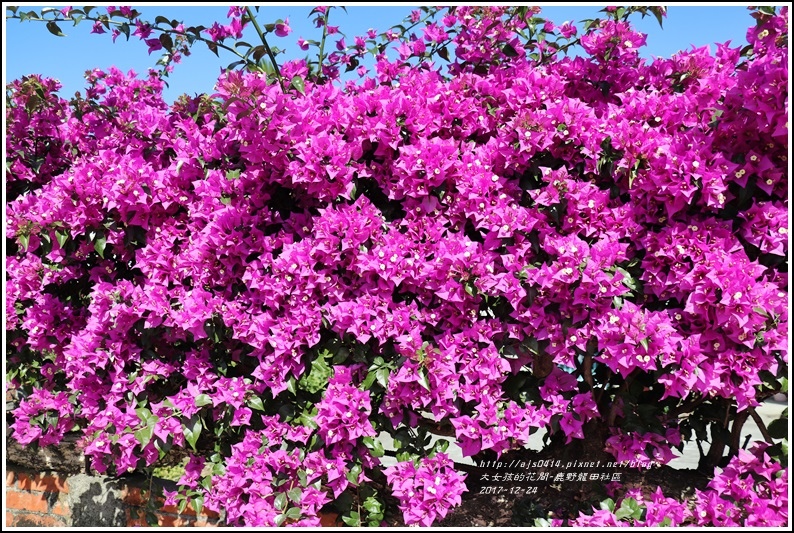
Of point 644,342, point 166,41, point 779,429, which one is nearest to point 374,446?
point 644,342

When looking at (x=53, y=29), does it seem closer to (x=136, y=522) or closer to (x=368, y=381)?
(x=368, y=381)

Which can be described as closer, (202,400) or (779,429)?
(779,429)

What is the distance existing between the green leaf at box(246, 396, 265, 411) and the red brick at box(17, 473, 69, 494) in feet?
4.98

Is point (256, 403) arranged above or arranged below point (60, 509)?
above

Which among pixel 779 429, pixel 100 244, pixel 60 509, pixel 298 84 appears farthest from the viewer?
pixel 60 509

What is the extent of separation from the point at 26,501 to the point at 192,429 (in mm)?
1612

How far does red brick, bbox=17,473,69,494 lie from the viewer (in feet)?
10.6

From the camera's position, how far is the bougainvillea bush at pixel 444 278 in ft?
6.66

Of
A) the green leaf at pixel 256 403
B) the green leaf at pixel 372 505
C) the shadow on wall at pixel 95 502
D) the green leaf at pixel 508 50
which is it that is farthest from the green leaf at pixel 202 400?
the green leaf at pixel 508 50

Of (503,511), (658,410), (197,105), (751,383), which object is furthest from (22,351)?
(751,383)

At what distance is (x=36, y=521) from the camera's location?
3238mm

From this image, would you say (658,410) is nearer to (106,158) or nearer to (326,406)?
(326,406)

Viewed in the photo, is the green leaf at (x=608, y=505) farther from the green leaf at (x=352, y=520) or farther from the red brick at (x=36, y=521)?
the red brick at (x=36, y=521)

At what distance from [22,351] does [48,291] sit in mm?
332
